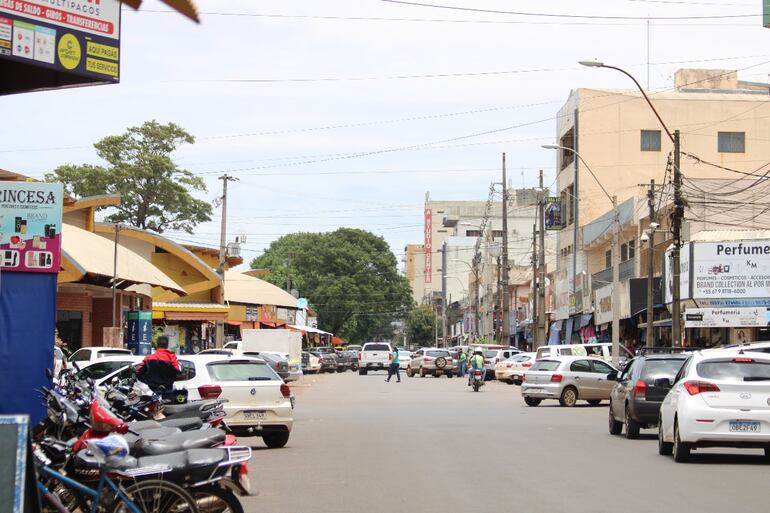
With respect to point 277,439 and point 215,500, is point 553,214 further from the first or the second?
point 215,500

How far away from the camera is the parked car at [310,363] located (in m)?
67.8

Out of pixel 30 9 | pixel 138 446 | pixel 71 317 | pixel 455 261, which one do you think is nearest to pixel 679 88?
pixel 71 317

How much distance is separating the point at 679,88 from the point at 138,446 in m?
61.6

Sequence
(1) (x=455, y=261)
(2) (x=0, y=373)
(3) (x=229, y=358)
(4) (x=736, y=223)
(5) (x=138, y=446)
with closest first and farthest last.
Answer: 1. (5) (x=138, y=446)
2. (2) (x=0, y=373)
3. (3) (x=229, y=358)
4. (4) (x=736, y=223)
5. (1) (x=455, y=261)

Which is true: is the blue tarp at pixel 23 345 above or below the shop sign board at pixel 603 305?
below

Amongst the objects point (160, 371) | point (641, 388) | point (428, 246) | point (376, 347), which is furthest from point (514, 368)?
point (428, 246)

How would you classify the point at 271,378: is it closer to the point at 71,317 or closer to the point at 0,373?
the point at 0,373

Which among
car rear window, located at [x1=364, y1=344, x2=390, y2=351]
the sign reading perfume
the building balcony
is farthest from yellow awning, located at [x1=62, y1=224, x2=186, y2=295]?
car rear window, located at [x1=364, y1=344, x2=390, y2=351]

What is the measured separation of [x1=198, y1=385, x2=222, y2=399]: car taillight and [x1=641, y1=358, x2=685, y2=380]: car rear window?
780 cm

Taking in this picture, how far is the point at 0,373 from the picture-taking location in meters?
17.4

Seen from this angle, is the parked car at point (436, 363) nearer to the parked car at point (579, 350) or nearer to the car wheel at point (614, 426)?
the parked car at point (579, 350)

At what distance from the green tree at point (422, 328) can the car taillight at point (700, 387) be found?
406ft

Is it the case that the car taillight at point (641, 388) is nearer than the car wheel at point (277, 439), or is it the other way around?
the car wheel at point (277, 439)

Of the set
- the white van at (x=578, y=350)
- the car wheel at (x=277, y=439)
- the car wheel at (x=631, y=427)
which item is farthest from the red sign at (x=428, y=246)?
the car wheel at (x=277, y=439)
